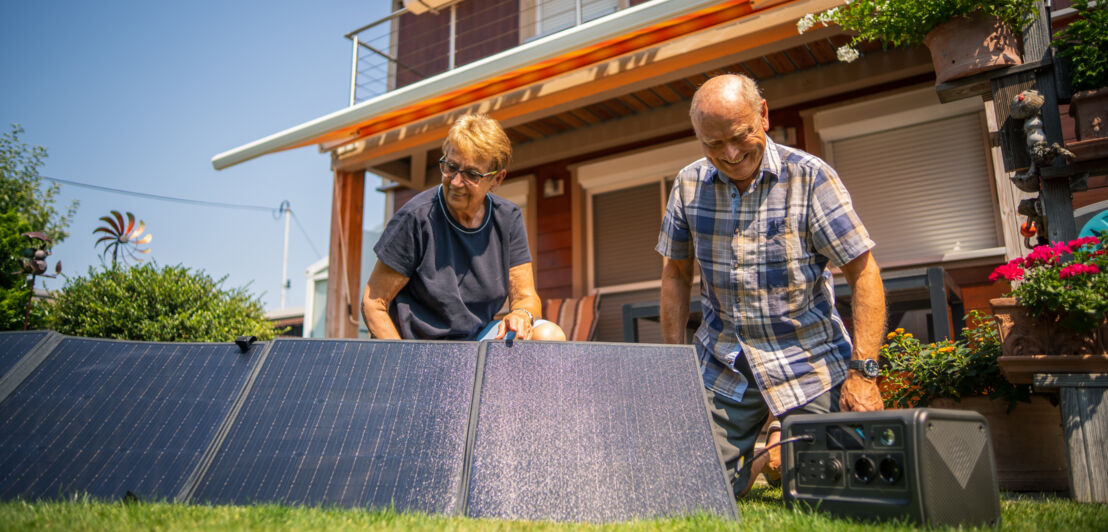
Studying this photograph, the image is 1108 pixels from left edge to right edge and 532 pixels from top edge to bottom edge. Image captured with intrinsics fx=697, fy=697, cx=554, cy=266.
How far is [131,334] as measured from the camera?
610cm

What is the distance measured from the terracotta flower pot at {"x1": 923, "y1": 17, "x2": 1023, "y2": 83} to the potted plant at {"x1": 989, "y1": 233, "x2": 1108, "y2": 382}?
88 cm

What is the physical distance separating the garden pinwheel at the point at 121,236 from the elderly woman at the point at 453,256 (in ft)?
25.4

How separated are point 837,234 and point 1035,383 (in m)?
1.14

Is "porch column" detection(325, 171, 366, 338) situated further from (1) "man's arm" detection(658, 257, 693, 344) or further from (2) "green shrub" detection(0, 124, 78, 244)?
(2) "green shrub" detection(0, 124, 78, 244)

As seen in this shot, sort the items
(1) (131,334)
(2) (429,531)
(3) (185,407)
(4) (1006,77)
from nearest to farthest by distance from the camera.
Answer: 1. (2) (429,531)
2. (3) (185,407)
3. (4) (1006,77)
4. (1) (131,334)

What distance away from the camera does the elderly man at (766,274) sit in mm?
2244

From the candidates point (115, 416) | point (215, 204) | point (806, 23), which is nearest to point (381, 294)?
point (115, 416)

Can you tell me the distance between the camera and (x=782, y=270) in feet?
7.86

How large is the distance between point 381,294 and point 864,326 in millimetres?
1693

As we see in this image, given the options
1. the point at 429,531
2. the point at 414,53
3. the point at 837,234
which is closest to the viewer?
the point at 429,531

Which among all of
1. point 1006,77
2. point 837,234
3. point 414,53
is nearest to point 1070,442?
point 837,234

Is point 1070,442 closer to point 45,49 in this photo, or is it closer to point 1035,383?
point 1035,383

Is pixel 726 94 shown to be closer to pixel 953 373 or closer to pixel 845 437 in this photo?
pixel 845 437

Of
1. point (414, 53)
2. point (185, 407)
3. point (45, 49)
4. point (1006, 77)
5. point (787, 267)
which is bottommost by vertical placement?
point (185, 407)
